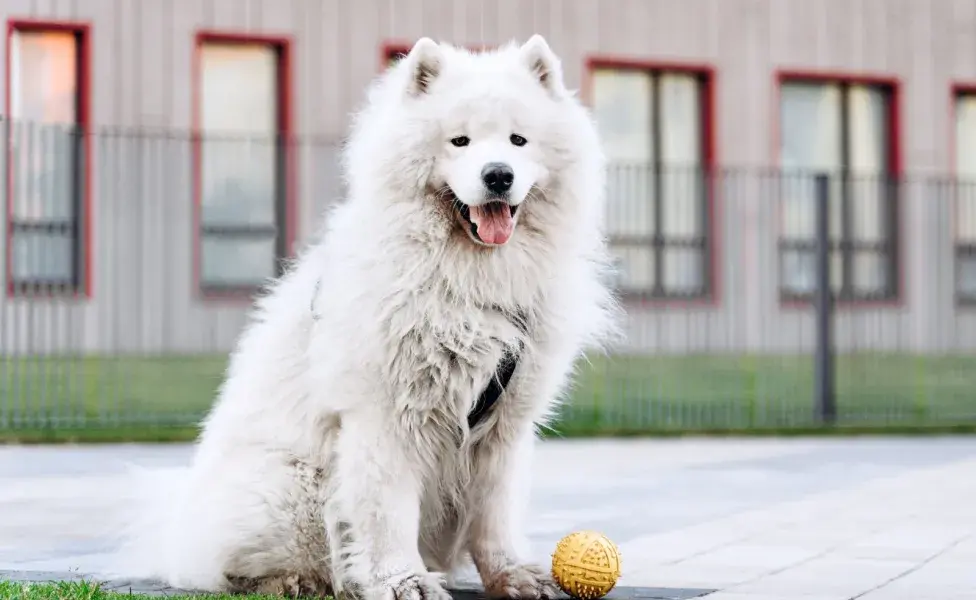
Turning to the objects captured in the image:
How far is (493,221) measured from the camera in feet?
16.3

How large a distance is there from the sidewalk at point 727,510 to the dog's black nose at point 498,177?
1.68m

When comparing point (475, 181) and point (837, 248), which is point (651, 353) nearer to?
point (837, 248)

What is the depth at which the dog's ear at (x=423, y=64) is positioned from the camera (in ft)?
16.4

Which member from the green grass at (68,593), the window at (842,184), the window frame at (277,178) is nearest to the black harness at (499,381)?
the green grass at (68,593)

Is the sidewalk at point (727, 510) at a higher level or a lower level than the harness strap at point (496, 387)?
lower

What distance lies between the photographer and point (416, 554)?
4.98 m

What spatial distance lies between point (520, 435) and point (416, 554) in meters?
0.57

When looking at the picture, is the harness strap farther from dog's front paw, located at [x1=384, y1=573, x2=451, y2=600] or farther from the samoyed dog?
dog's front paw, located at [x1=384, y1=573, x2=451, y2=600]

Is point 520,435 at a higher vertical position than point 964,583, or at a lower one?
higher

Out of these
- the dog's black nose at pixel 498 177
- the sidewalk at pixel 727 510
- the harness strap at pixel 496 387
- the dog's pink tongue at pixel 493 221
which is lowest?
the sidewalk at pixel 727 510

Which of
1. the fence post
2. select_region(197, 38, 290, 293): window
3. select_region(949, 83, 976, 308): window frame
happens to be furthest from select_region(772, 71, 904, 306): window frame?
select_region(197, 38, 290, 293): window

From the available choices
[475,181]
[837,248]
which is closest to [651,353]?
[837,248]

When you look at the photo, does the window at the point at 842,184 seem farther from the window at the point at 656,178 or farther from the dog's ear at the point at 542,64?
the dog's ear at the point at 542,64

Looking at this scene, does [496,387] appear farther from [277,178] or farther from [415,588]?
[277,178]
